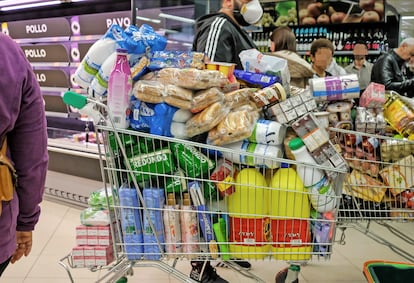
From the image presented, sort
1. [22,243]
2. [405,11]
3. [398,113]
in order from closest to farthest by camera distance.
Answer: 1. [22,243]
2. [398,113]
3. [405,11]

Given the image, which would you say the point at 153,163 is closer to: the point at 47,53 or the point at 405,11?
the point at 47,53

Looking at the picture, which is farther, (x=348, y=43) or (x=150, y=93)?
(x=348, y=43)

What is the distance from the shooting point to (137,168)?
165cm

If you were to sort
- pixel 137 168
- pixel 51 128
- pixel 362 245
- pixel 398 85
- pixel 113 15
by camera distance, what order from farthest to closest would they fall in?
pixel 51 128 → pixel 398 85 → pixel 113 15 → pixel 362 245 → pixel 137 168

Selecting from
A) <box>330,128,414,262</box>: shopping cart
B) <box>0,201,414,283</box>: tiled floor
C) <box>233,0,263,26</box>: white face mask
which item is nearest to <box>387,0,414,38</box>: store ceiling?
<box>0,201,414,283</box>: tiled floor

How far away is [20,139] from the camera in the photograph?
1281mm

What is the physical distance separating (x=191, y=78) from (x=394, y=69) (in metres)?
3.63

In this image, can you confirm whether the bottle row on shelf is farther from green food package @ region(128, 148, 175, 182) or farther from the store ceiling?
green food package @ region(128, 148, 175, 182)

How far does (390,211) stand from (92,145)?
3.08m

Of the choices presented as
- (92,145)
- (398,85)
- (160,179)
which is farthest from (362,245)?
(92,145)

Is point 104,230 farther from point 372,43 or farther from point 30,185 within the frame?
point 372,43

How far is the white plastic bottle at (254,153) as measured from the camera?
1640 millimetres

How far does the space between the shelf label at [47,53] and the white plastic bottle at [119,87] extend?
3.36m

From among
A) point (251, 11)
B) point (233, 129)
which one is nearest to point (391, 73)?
point (251, 11)
